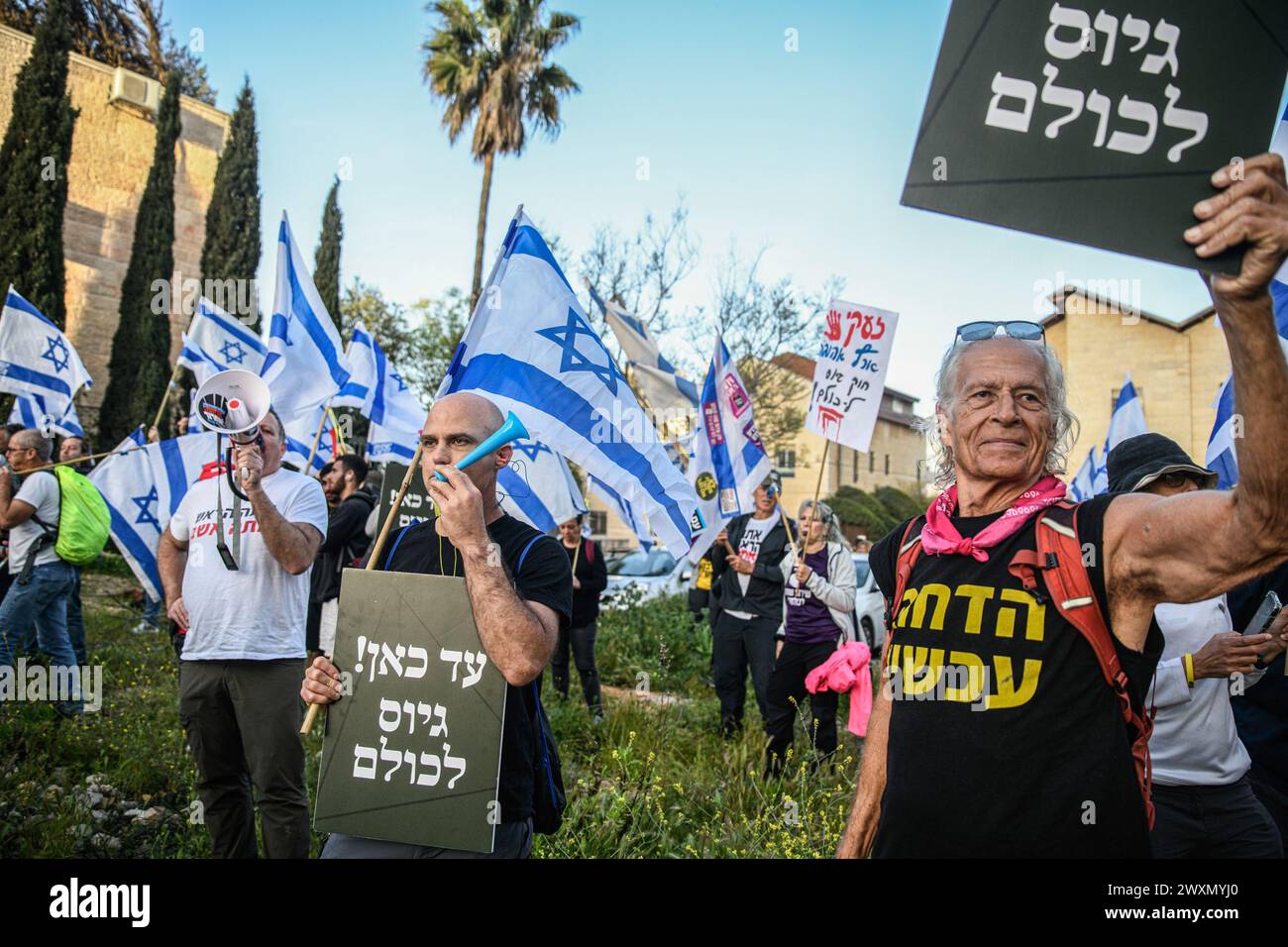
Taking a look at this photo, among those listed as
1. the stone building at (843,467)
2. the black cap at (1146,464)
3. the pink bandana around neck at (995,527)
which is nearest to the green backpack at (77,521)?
the pink bandana around neck at (995,527)

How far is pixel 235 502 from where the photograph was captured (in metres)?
3.91

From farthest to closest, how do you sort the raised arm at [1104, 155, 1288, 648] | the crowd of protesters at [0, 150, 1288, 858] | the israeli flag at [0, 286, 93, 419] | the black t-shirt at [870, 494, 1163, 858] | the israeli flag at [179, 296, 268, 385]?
the israeli flag at [0, 286, 93, 419] → the israeli flag at [179, 296, 268, 385] → the black t-shirt at [870, 494, 1163, 858] → the crowd of protesters at [0, 150, 1288, 858] → the raised arm at [1104, 155, 1288, 648]

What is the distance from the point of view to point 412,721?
239 centimetres

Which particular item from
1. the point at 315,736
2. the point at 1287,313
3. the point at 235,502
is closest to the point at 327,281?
the point at 315,736

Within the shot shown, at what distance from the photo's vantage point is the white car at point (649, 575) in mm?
14258

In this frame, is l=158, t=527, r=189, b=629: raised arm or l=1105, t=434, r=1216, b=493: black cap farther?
l=158, t=527, r=189, b=629: raised arm

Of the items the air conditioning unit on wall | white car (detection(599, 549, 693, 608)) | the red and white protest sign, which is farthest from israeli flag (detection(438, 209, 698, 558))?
the air conditioning unit on wall

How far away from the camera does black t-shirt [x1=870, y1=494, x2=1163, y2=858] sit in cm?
183

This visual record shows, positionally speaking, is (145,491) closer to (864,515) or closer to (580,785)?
(580,785)

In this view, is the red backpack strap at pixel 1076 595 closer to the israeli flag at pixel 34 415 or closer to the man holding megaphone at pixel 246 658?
the man holding megaphone at pixel 246 658

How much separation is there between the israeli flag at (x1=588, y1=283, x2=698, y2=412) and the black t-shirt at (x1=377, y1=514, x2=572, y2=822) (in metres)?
5.20

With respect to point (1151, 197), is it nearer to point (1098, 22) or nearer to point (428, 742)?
point (1098, 22)

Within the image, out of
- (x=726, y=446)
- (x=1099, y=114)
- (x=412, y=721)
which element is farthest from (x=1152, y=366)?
(x=412, y=721)

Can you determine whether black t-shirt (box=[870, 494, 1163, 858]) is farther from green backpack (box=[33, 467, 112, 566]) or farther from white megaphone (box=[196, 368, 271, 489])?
green backpack (box=[33, 467, 112, 566])
